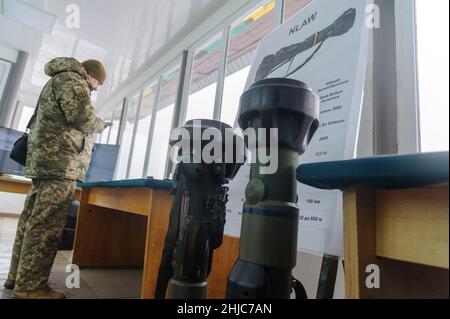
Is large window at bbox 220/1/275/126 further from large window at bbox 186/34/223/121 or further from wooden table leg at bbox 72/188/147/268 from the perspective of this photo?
wooden table leg at bbox 72/188/147/268

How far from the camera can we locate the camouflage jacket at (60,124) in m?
1.52

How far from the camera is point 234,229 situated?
124 cm

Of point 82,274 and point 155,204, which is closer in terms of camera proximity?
point 155,204

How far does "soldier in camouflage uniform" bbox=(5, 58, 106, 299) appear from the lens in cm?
146

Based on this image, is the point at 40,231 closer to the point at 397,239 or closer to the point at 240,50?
the point at 397,239

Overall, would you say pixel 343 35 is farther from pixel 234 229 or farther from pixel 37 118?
pixel 37 118

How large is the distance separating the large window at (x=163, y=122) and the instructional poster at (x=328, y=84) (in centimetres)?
213

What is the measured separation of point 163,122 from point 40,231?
7.04ft

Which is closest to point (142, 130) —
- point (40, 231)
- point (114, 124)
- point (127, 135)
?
point (127, 135)

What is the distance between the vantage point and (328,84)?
0.99 m

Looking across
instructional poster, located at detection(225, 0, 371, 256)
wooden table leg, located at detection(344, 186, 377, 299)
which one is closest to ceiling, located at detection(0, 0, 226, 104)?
instructional poster, located at detection(225, 0, 371, 256)

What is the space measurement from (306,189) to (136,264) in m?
2.00

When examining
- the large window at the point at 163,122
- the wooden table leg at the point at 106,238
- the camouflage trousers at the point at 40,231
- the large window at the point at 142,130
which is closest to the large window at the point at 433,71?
the camouflage trousers at the point at 40,231
